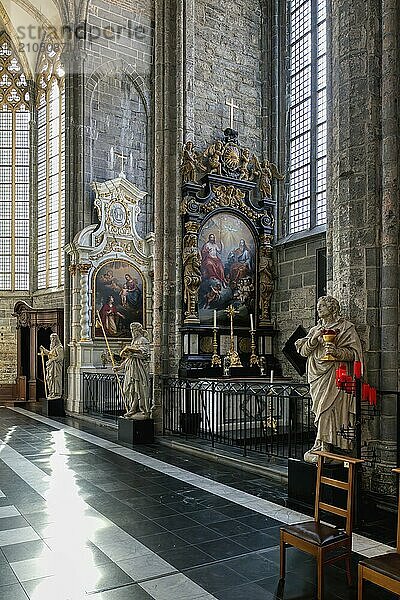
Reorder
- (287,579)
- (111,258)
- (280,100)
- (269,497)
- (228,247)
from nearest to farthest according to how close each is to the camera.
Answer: (287,579) → (269,497) → (228,247) → (280,100) → (111,258)

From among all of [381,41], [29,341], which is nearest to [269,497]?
[381,41]

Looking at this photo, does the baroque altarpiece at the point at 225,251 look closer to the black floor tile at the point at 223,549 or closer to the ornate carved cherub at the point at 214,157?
the ornate carved cherub at the point at 214,157

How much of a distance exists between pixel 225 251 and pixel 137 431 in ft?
16.2

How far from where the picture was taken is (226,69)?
48.1ft

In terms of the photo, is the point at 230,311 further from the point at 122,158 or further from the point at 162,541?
the point at 162,541

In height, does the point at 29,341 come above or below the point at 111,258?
below

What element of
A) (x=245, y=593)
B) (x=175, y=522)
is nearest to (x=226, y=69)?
(x=175, y=522)

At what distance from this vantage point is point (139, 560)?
4.93 m

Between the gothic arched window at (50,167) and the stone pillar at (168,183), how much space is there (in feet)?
30.6

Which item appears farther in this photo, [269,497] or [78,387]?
[78,387]

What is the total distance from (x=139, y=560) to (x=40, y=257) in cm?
1844

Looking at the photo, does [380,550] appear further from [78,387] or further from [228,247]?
[78,387]

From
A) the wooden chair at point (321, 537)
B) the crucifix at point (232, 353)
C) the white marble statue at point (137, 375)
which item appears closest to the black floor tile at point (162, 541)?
the wooden chair at point (321, 537)

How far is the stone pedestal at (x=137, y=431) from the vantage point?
10.8 meters
